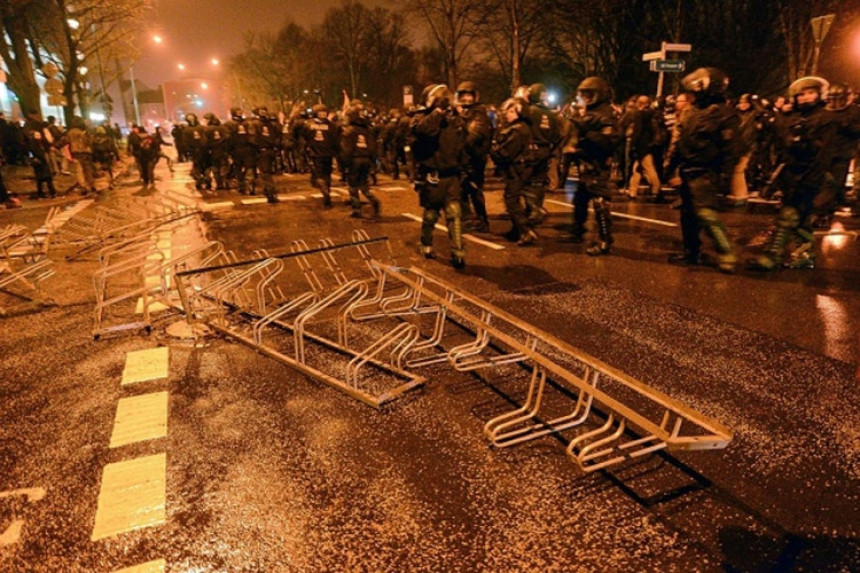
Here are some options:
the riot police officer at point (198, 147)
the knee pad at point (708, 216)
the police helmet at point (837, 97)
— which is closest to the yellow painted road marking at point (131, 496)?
the knee pad at point (708, 216)

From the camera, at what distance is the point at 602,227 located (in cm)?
763

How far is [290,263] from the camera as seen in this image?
778cm

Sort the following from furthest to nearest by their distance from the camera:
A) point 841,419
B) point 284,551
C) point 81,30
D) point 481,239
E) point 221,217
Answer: point 81,30, point 221,217, point 481,239, point 841,419, point 284,551

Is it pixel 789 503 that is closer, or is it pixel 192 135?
pixel 789 503

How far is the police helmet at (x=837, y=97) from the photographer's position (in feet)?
20.7

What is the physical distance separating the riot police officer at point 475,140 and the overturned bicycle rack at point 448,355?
2663 millimetres

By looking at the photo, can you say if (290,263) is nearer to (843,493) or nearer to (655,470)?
(655,470)

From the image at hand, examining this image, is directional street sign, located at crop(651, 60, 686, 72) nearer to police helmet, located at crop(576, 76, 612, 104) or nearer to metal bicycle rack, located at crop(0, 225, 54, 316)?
police helmet, located at crop(576, 76, 612, 104)

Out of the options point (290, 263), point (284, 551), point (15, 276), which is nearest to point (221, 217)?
point (290, 263)

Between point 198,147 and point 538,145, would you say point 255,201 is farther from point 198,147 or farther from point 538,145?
point 538,145

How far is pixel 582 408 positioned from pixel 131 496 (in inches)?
107

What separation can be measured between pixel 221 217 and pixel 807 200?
407 inches

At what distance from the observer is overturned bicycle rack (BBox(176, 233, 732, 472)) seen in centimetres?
300

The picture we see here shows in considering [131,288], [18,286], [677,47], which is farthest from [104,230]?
[677,47]
